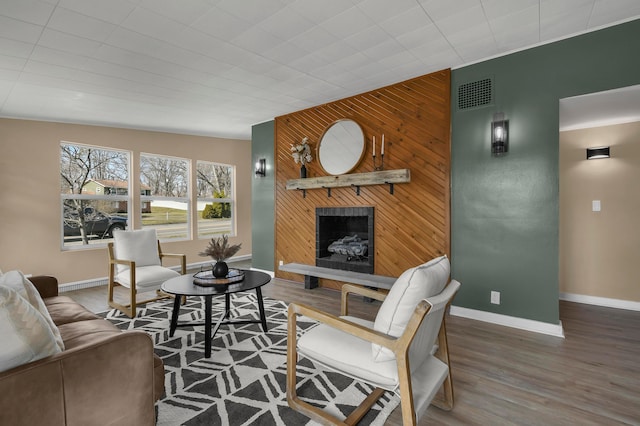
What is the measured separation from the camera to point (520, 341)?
2.80 metres

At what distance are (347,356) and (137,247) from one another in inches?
129

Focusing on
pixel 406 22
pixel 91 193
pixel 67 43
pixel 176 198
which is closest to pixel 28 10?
pixel 67 43

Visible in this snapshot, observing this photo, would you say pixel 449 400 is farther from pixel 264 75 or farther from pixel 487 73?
pixel 264 75

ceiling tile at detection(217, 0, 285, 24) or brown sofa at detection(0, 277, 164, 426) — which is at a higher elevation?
ceiling tile at detection(217, 0, 285, 24)

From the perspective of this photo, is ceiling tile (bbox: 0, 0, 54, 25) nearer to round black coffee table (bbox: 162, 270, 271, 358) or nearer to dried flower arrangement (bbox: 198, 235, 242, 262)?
dried flower arrangement (bbox: 198, 235, 242, 262)

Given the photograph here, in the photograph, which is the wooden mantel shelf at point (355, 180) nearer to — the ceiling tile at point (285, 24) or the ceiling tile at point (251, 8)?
the ceiling tile at point (285, 24)

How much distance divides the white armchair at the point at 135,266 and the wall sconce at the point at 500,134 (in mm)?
3696

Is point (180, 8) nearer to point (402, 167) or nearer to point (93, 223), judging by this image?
point (402, 167)

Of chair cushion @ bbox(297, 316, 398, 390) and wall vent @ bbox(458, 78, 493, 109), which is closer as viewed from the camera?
chair cushion @ bbox(297, 316, 398, 390)

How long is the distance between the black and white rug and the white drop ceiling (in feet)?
8.69

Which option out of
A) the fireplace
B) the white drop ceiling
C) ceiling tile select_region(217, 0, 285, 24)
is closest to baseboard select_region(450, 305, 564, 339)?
the fireplace

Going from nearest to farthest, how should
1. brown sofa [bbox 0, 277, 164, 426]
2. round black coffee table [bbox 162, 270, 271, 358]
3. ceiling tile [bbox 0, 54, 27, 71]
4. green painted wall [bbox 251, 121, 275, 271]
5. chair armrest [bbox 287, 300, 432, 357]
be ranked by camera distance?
brown sofa [bbox 0, 277, 164, 426], chair armrest [bbox 287, 300, 432, 357], round black coffee table [bbox 162, 270, 271, 358], ceiling tile [bbox 0, 54, 27, 71], green painted wall [bbox 251, 121, 275, 271]

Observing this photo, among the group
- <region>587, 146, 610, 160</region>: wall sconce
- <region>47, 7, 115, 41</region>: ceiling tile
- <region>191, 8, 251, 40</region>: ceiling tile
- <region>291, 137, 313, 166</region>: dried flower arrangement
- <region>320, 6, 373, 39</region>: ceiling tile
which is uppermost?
<region>320, 6, 373, 39</region>: ceiling tile

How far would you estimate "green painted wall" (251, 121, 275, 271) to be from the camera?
534cm
